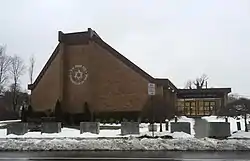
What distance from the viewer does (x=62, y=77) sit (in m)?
49.7

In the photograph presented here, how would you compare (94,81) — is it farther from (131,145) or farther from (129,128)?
(131,145)

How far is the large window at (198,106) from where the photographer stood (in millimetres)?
63344

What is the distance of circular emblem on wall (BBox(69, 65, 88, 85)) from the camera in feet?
162

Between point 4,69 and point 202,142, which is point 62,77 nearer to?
point 4,69

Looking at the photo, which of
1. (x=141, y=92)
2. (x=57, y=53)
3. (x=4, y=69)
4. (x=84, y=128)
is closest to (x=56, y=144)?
(x=84, y=128)

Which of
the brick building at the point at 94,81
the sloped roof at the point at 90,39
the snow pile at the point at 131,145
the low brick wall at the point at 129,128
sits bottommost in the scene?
the snow pile at the point at 131,145

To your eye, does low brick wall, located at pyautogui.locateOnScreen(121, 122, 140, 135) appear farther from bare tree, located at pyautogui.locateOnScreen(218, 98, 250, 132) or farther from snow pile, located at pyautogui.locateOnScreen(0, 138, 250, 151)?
snow pile, located at pyautogui.locateOnScreen(0, 138, 250, 151)

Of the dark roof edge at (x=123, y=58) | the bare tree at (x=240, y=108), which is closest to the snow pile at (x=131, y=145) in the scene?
the bare tree at (x=240, y=108)

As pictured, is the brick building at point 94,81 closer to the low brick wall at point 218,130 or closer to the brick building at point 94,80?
the brick building at point 94,80

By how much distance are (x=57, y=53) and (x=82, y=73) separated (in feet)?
15.7

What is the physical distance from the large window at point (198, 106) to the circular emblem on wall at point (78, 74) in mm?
20193

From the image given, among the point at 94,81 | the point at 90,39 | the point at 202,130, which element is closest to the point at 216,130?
the point at 202,130

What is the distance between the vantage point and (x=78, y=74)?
4956 cm

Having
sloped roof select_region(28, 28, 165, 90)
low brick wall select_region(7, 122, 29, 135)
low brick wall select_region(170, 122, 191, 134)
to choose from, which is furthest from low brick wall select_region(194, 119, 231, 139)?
sloped roof select_region(28, 28, 165, 90)
